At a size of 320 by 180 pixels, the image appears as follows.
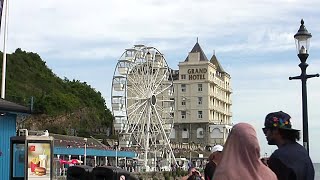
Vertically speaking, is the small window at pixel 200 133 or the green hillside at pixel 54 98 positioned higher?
the green hillside at pixel 54 98

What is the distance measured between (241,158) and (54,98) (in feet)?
275

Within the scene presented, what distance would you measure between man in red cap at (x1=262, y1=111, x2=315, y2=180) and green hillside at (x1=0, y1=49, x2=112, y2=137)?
2905 inches

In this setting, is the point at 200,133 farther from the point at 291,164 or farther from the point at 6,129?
the point at 291,164

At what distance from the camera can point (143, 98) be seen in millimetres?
68250

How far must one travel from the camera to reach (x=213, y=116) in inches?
4983

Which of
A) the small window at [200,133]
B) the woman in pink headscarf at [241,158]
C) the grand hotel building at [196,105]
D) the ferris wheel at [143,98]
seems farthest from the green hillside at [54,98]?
the woman in pink headscarf at [241,158]

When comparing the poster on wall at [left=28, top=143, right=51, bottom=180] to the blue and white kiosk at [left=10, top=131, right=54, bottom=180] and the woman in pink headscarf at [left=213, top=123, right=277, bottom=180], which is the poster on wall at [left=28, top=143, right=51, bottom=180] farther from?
the woman in pink headscarf at [left=213, top=123, right=277, bottom=180]

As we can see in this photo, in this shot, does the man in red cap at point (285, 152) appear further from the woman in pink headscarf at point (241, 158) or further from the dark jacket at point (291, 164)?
the woman in pink headscarf at point (241, 158)

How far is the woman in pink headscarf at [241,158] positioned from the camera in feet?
12.2

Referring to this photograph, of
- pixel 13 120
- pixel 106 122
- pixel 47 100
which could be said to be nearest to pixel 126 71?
pixel 47 100

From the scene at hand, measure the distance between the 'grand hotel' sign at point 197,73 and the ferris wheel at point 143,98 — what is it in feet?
161

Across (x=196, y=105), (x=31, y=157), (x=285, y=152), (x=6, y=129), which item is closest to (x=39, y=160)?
(x=31, y=157)

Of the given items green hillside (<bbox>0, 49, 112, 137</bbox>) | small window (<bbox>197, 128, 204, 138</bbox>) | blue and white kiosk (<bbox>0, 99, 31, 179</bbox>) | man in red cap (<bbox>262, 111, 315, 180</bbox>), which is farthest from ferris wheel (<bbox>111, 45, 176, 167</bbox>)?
man in red cap (<bbox>262, 111, 315, 180</bbox>)

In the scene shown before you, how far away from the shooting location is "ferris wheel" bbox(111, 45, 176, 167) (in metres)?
66.3
